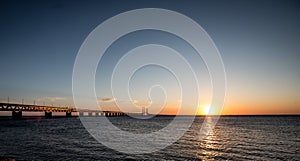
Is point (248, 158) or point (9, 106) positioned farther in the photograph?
point (9, 106)

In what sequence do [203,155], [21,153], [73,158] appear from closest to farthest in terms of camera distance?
[73,158] < [21,153] < [203,155]

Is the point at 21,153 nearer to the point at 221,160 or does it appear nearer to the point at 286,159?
the point at 221,160

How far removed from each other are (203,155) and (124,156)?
39.2 ft

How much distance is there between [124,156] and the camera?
32.7 meters

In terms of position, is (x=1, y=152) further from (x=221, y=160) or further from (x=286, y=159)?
(x=286, y=159)

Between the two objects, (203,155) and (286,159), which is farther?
(203,155)

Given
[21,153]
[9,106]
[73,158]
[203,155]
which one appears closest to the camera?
[73,158]

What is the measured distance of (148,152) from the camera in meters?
36.3

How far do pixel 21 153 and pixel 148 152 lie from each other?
18377mm

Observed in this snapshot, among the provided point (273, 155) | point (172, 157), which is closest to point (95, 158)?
point (172, 157)

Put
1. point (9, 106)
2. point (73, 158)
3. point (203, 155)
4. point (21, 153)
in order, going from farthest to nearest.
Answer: point (9, 106) < point (203, 155) < point (21, 153) < point (73, 158)

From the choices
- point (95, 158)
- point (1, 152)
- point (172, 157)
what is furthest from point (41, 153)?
point (172, 157)

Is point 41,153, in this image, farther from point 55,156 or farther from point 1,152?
point 1,152

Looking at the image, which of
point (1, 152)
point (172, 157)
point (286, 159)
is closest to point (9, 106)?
point (1, 152)
